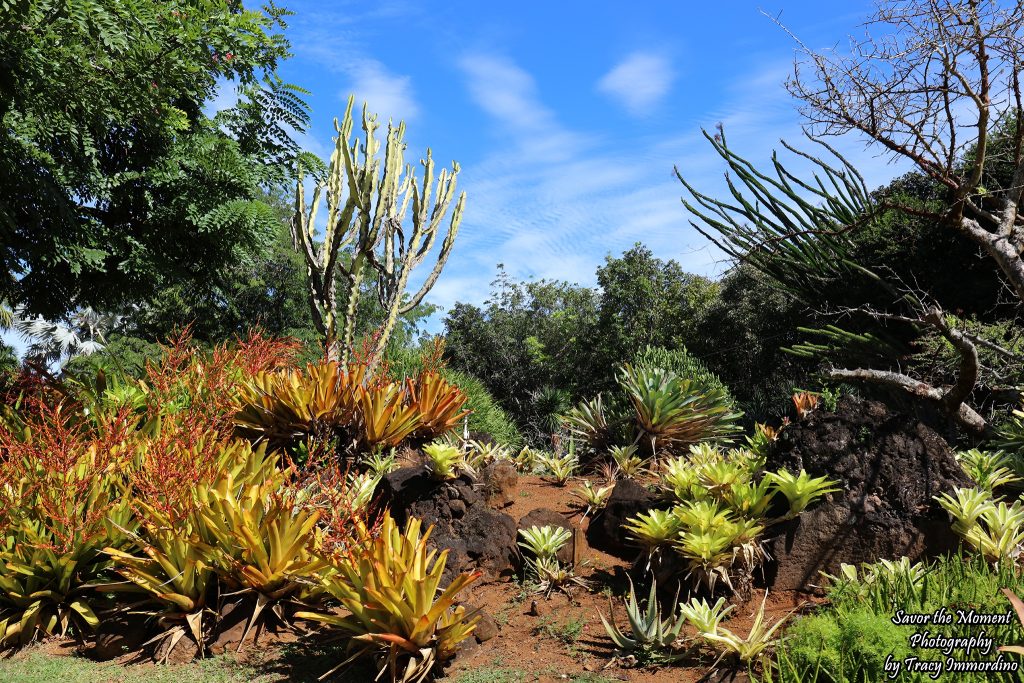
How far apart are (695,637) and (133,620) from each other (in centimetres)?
404

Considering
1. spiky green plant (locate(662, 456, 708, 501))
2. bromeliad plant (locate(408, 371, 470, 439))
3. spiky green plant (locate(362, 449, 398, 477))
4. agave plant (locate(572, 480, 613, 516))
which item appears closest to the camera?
spiky green plant (locate(662, 456, 708, 501))

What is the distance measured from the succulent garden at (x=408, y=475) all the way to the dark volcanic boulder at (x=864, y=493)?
0.02 metres

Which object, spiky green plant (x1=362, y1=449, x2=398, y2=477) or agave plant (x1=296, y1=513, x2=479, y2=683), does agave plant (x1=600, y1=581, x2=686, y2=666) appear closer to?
agave plant (x1=296, y1=513, x2=479, y2=683)

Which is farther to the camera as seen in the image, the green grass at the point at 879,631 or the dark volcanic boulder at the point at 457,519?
the dark volcanic boulder at the point at 457,519

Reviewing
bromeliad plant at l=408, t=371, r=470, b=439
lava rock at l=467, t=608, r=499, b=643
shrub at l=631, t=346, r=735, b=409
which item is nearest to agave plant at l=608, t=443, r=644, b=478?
bromeliad plant at l=408, t=371, r=470, b=439

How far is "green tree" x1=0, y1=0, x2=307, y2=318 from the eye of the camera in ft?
25.5

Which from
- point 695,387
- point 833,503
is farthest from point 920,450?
point 695,387

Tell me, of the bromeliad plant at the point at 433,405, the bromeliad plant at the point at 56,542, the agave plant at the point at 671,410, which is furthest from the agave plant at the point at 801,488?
the bromeliad plant at the point at 56,542

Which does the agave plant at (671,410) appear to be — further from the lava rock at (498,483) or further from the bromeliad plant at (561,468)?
the lava rock at (498,483)

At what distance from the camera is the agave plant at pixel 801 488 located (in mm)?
4961

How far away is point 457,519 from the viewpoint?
5.79m

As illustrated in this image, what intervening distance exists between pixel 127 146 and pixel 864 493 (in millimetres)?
14653

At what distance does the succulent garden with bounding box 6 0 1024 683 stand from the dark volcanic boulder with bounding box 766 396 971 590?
22 millimetres

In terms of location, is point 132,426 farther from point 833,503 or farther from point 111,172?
point 111,172
